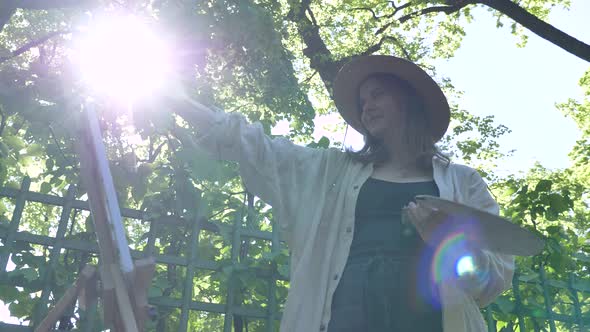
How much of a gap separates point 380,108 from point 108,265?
1.39 metres

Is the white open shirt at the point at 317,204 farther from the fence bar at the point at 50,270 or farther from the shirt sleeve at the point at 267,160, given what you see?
the fence bar at the point at 50,270

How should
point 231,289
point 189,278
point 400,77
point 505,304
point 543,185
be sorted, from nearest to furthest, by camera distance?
point 400,77
point 189,278
point 231,289
point 505,304
point 543,185

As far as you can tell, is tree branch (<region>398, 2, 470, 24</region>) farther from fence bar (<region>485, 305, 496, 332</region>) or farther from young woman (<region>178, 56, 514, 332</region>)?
young woman (<region>178, 56, 514, 332</region>)

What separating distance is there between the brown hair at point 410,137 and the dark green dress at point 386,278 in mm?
285

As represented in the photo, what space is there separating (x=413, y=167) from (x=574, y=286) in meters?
2.08

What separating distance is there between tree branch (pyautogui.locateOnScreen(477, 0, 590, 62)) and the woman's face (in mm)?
5857

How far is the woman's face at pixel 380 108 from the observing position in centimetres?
249

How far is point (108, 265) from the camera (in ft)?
5.27

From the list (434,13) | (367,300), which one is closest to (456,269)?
(367,300)

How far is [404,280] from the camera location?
1962 millimetres

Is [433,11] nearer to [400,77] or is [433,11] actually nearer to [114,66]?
[400,77]

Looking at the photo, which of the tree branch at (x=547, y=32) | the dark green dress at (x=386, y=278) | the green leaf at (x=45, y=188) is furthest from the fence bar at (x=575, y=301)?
the tree branch at (x=547, y=32)

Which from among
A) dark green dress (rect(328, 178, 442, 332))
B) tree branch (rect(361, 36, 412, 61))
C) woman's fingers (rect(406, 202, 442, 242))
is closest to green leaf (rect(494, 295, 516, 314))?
dark green dress (rect(328, 178, 442, 332))

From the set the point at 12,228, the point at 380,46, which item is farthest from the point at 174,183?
the point at 380,46
